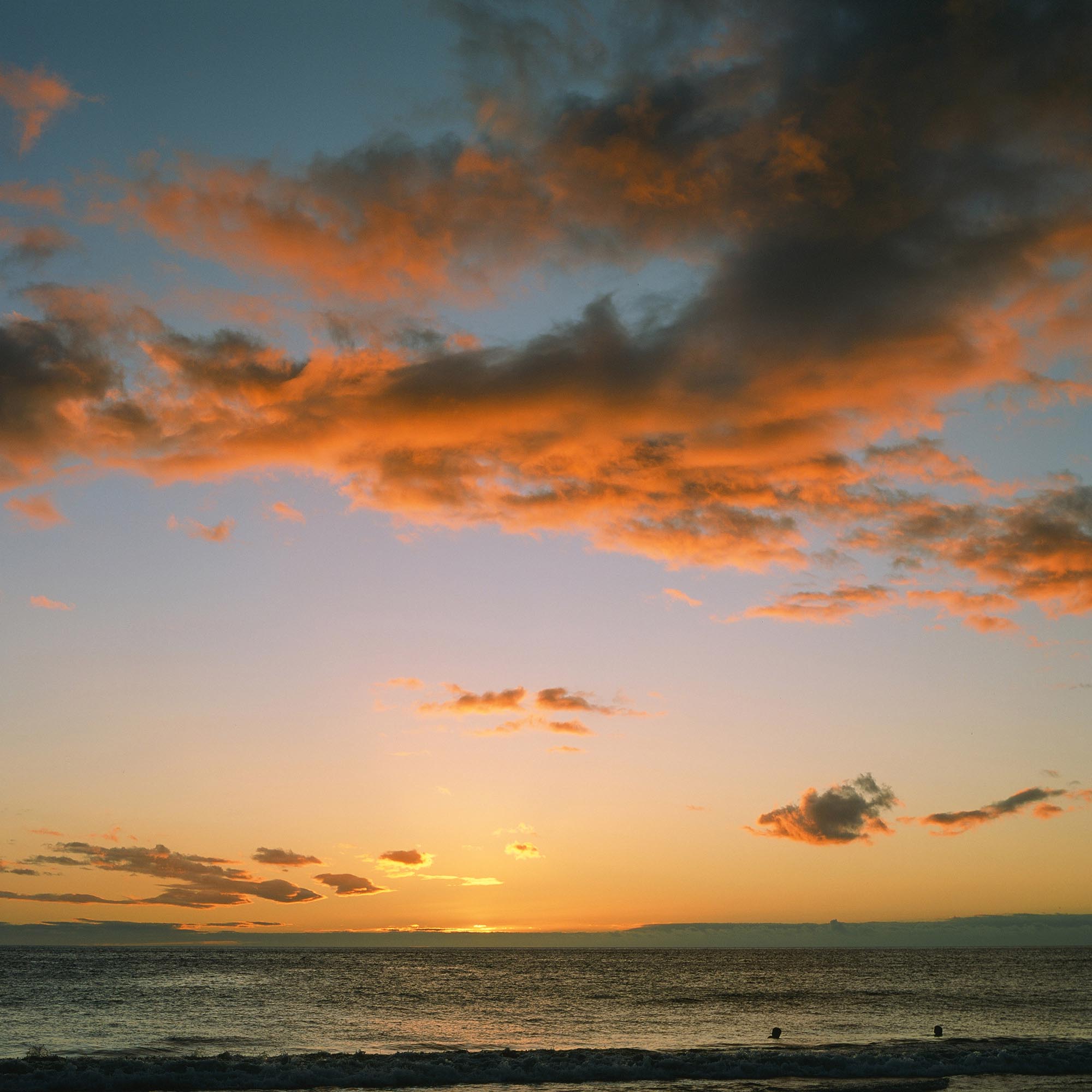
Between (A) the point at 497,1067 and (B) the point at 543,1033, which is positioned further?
(B) the point at 543,1033

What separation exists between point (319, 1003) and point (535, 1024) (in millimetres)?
26563

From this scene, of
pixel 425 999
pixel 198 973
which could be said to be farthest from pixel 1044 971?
pixel 198 973

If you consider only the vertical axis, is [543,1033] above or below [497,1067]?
below

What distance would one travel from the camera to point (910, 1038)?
166ft

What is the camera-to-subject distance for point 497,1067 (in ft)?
123

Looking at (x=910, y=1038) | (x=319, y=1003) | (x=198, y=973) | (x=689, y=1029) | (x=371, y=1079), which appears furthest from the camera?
(x=198, y=973)

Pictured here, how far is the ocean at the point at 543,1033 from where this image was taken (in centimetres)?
3594

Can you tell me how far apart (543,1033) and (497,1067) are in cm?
1938

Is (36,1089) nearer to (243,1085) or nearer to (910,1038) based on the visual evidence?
(243,1085)

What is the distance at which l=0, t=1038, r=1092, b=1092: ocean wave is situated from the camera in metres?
34.8

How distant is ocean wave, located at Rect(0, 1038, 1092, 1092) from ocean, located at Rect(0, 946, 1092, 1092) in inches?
3.9

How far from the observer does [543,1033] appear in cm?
5494

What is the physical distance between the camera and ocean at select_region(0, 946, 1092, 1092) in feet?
118

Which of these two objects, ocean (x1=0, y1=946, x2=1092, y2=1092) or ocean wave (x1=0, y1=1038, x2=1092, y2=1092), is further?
ocean (x1=0, y1=946, x2=1092, y2=1092)
